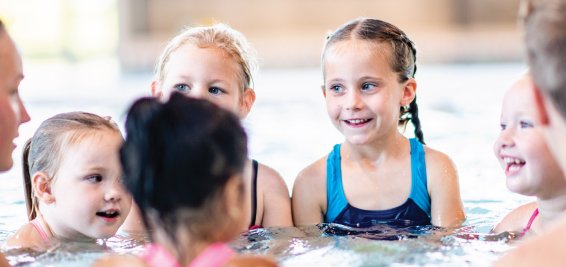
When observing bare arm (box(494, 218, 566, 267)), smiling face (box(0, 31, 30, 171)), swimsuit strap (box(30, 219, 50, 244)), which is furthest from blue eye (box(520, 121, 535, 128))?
swimsuit strap (box(30, 219, 50, 244))

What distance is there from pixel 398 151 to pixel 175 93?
194 cm

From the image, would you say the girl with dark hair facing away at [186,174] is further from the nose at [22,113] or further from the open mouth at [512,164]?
the open mouth at [512,164]

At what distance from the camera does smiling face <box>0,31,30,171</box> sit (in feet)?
8.21

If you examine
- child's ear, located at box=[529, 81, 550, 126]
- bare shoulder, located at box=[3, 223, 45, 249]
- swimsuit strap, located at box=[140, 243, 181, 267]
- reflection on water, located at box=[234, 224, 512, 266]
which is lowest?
reflection on water, located at box=[234, 224, 512, 266]

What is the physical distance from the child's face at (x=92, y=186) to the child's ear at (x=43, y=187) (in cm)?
2

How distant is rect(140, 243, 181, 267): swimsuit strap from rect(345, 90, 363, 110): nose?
5.31ft

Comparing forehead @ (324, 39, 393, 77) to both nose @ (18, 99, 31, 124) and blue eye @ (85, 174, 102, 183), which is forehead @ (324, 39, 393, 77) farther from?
nose @ (18, 99, 31, 124)

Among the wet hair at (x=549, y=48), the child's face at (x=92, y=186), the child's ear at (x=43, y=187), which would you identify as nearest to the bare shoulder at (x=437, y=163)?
the child's face at (x=92, y=186)

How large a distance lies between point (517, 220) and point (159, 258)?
1745 mm

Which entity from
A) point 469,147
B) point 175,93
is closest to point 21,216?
point 175,93

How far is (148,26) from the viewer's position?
13.7 meters

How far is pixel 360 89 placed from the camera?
12.0 feet

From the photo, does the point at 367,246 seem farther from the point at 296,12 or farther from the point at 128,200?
the point at 296,12

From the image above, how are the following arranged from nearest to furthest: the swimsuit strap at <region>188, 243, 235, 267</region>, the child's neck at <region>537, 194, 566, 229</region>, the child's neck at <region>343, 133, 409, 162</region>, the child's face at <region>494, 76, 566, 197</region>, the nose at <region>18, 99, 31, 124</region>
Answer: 1. the swimsuit strap at <region>188, 243, 235, 267</region>
2. the nose at <region>18, 99, 31, 124</region>
3. the child's face at <region>494, 76, 566, 197</region>
4. the child's neck at <region>537, 194, 566, 229</region>
5. the child's neck at <region>343, 133, 409, 162</region>
